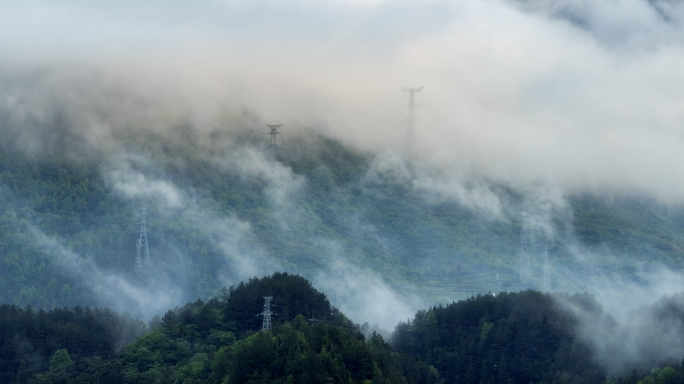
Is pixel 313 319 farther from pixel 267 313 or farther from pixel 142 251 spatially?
pixel 142 251

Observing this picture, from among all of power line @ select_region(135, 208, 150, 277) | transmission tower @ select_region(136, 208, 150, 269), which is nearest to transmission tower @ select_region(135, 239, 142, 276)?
power line @ select_region(135, 208, 150, 277)

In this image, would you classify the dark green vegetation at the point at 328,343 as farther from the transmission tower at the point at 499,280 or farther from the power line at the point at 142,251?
the transmission tower at the point at 499,280

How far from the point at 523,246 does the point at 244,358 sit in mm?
70196

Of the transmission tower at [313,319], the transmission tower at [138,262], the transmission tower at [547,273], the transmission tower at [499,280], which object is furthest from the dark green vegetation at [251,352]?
the transmission tower at [547,273]

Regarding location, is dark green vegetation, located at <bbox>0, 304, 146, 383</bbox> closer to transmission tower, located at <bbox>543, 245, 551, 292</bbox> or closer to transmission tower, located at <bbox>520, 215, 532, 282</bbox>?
transmission tower, located at <bbox>543, 245, 551, 292</bbox>

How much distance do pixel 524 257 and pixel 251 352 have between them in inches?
2678

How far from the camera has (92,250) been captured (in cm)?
11850

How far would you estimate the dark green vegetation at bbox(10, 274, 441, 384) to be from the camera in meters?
65.2

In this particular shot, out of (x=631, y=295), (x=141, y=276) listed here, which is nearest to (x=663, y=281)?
(x=631, y=295)

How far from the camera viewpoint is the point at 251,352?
216 ft

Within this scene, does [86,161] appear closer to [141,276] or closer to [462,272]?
[141,276]

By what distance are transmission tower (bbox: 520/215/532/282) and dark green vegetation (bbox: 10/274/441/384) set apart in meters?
39.1

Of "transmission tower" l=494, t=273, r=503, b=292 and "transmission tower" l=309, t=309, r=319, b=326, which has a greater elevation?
"transmission tower" l=494, t=273, r=503, b=292

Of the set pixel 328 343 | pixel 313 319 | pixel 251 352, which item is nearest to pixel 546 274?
pixel 313 319
